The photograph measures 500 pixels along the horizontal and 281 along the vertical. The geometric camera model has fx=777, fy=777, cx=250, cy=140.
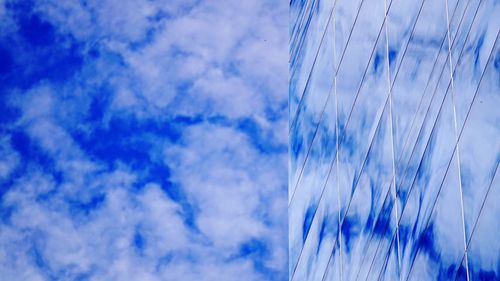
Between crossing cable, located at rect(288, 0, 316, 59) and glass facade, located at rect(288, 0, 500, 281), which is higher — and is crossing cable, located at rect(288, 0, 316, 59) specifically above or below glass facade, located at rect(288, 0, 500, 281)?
above

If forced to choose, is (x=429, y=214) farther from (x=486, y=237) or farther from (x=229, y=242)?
(x=229, y=242)

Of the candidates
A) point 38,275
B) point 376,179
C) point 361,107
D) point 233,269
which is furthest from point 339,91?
point 38,275

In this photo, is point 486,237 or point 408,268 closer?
point 486,237

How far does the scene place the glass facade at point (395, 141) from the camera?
11414 mm

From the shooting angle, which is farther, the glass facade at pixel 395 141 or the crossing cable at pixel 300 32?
the crossing cable at pixel 300 32

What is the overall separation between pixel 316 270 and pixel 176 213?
5345cm

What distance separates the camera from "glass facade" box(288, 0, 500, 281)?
11.4m

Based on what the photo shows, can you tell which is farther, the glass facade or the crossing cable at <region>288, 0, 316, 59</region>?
the crossing cable at <region>288, 0, 316, 59</region>

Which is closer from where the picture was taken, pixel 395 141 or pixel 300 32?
pixel 395 141

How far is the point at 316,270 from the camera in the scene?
19219 millimetres

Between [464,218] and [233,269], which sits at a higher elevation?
[233,269]

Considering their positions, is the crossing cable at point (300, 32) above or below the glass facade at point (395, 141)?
above

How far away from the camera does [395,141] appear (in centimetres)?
1526

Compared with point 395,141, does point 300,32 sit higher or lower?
higher
